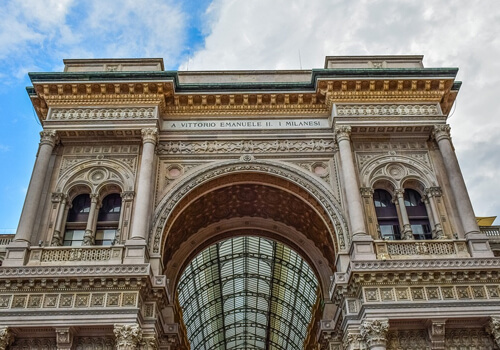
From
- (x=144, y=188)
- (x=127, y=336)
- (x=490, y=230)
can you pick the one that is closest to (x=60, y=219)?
(x=144, y=188)

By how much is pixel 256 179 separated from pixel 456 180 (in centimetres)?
847

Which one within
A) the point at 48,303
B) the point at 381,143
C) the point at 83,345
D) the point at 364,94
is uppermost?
the point at 364,94

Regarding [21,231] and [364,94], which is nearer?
[21,231]

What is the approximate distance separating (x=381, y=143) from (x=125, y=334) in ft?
44.9

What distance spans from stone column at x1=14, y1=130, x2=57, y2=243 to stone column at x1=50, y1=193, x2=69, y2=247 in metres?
0.84

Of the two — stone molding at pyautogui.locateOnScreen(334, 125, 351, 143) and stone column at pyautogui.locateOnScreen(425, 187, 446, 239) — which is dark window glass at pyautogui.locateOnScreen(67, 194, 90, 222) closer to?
stone molding at pyautogui.locateOnScreen(334, 125, 351, 143)

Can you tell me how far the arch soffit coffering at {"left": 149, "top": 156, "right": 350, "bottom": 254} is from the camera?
2055cm

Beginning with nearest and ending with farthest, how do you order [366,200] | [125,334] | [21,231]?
[125,334] < [21,231] < [366,200]

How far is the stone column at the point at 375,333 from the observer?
16737 millimetres

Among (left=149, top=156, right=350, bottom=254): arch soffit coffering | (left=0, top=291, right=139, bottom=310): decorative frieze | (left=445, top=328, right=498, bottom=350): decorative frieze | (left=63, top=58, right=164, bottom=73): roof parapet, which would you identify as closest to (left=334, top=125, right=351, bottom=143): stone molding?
(left=149, top=156, right=350, bottom=254): arch soffit coffering

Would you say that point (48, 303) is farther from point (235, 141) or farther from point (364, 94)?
point (364, 94)

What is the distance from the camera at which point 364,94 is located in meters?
23.2

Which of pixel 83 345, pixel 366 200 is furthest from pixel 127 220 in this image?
pixel 366 200

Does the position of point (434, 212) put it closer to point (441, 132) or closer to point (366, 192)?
point (366, 192)
